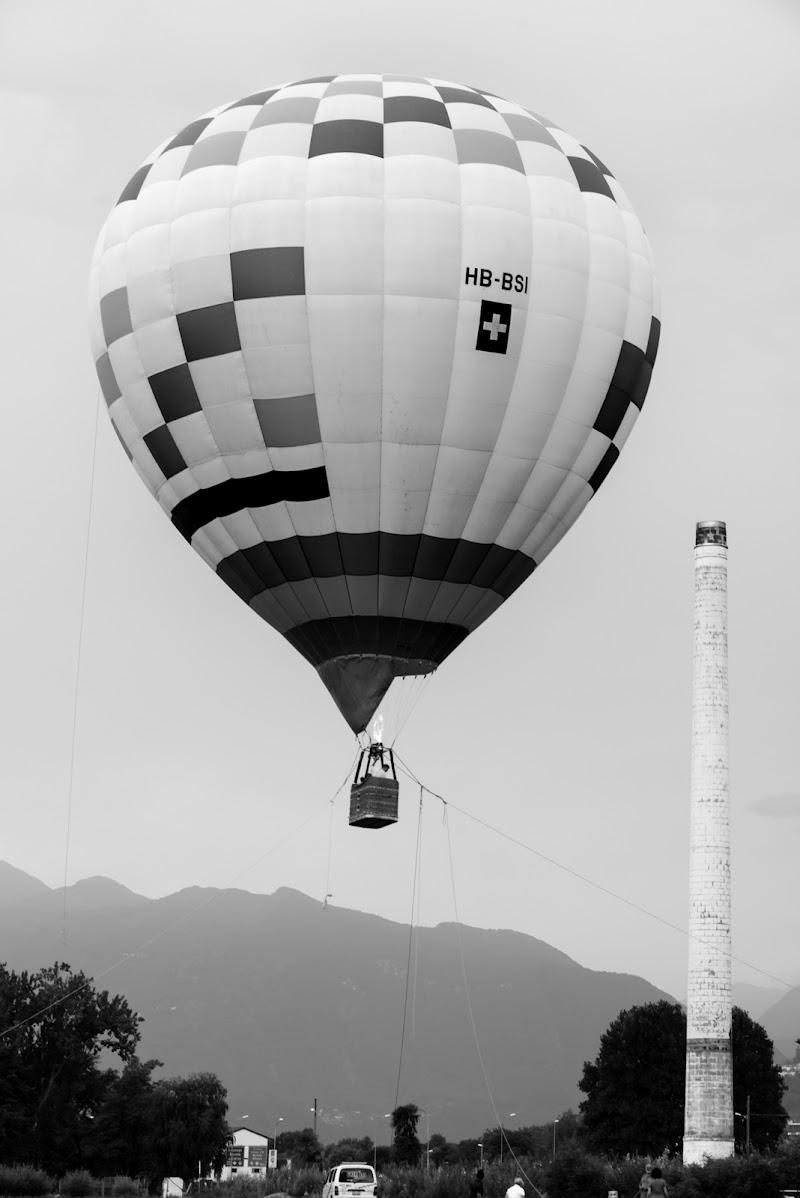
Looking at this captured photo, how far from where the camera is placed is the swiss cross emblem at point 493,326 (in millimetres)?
26469

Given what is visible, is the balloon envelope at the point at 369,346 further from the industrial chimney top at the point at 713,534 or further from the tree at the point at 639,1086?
the tree at the point at 639,1086

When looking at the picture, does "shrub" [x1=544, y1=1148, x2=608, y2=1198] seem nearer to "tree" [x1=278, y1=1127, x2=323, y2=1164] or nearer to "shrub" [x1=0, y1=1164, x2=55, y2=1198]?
"shrub" [x1=0, y1=1164, x2=55, y2=1198]

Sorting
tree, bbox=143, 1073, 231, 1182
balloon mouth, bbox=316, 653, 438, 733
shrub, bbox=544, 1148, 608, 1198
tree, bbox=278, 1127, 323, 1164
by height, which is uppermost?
balloon mouth, bbox=316, 653, 438, 733

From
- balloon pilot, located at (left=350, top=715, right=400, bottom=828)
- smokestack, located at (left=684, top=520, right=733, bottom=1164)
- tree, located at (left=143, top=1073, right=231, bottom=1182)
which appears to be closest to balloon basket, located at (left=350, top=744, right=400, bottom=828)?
balloon pilot, located at (left=350, top=715, right=400, bottom=828)

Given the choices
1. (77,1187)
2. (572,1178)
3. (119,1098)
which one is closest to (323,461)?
(572,1178)

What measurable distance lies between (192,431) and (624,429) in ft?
24.5

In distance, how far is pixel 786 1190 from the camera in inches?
1534

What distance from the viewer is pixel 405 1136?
403ft

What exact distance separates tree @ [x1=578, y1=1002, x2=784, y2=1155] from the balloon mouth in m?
65.3

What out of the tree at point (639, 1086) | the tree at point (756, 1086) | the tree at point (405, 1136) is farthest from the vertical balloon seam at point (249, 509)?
the tree at point (405, 1136)

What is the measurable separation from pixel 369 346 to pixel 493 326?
1.93 meters

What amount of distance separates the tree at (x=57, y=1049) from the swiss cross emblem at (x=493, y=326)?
188ft

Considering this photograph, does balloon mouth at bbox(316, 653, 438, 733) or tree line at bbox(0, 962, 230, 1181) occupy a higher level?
balloon mouth at bbox(316, 653, 438, 733)

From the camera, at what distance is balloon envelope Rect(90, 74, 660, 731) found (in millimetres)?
26234
